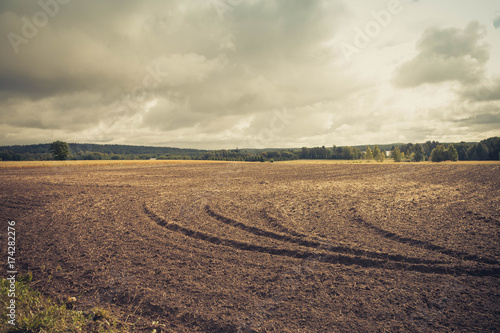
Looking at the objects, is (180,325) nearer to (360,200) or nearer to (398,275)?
(398,275)

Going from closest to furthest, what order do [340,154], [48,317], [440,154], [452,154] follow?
1. [48,317]
2. [452,154]
3. [440,154]
4. [340,154]

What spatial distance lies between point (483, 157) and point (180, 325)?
141 m

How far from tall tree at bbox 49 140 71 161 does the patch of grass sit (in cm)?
9727

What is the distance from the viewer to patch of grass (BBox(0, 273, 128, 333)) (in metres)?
4.25

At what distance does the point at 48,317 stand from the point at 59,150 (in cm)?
9927

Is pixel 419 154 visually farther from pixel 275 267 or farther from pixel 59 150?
pixel 59 150

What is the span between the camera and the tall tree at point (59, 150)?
8200 cm

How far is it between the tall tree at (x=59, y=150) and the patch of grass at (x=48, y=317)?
97.3 metres

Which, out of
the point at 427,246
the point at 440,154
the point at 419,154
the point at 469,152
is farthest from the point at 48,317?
the point at 419,154

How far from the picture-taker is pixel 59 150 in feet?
270

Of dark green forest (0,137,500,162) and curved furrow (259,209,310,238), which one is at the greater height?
dark green forest (0,137,500,162)

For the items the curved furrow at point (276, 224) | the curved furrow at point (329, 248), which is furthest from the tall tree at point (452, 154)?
the curved furrow at point (329, 248)

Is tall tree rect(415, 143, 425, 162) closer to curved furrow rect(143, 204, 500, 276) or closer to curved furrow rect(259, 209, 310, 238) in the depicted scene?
curved furrow rect(259, 209, 310, 238)

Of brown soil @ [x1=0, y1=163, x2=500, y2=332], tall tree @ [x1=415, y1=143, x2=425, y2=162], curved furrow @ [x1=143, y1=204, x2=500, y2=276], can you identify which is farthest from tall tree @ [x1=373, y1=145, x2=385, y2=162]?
curved furrow @ [x1=143, y1=204, x2=500, y2=276]
